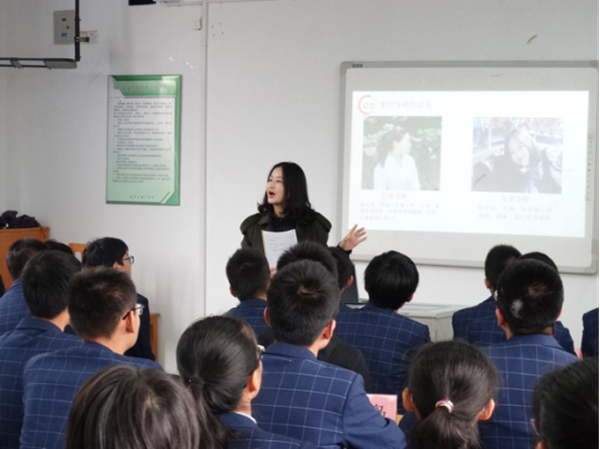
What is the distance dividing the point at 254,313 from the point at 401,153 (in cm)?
228

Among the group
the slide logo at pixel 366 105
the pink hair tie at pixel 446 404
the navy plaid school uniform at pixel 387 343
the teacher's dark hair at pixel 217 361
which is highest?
the slide logo at pixel 366 105

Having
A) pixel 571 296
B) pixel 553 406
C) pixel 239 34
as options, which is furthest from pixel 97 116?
pixel 553 406

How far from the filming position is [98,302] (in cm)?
198

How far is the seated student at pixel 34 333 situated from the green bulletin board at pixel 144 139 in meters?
2.60

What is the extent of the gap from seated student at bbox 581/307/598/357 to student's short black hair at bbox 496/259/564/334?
1.90 ft

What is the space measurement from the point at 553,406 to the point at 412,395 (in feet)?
2.13

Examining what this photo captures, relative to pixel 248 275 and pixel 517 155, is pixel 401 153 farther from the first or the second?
pixel 248 275

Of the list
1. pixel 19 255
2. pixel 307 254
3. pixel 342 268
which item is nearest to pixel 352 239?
pixel 342 268

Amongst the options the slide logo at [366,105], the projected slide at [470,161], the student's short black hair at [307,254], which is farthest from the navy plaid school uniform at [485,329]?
the slide logo at [366,105]

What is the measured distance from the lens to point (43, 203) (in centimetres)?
547

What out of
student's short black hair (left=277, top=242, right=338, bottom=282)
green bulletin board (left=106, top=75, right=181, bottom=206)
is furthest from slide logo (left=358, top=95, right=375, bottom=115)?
student's short black hair (left=277, top=242, right=338, bottom=282)

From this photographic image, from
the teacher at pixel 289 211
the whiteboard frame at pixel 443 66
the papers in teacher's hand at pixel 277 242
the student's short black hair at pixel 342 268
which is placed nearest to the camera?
the student's short black hair at pixel 342 268

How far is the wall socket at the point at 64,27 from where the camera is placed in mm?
5249

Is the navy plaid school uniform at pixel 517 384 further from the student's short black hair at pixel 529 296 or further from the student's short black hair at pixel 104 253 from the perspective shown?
the student's short black hair at pixel 104 253
